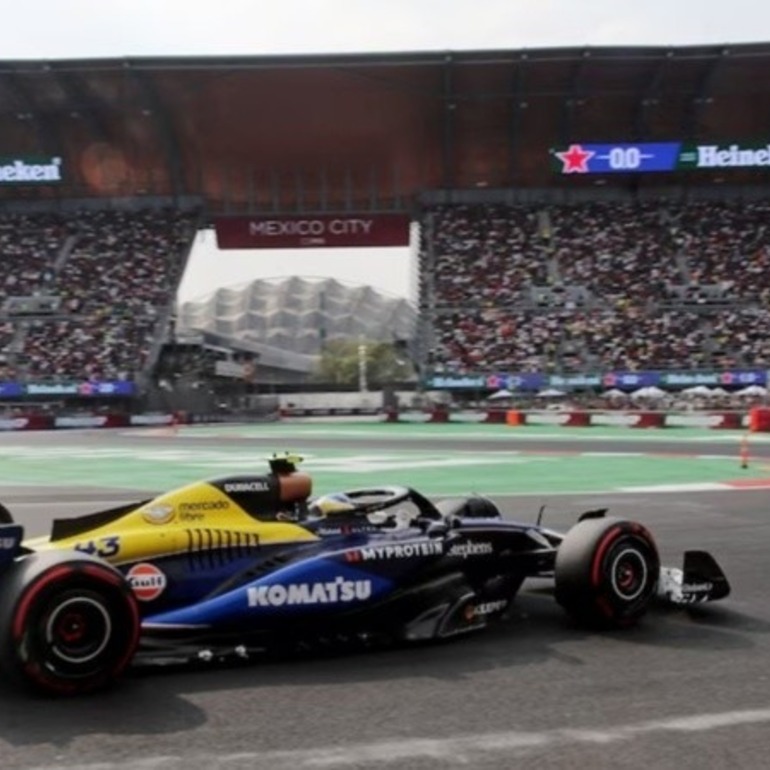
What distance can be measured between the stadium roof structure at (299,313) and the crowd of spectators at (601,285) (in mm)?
72467

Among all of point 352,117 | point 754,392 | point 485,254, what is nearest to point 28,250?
point 352,117

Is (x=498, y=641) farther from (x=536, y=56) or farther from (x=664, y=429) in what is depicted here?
(x=536, y=56)

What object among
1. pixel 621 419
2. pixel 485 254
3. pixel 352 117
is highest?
pixel 352 117

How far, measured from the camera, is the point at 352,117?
47.9m

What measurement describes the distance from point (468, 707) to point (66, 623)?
1.75m

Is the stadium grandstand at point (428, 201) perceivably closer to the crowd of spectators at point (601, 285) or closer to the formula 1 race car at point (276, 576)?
the crowd of spectators at point (601, 285)

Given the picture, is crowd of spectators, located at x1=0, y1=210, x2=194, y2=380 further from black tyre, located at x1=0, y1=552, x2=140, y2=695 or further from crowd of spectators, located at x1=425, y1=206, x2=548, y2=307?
black tyre, located at x1=0, y1=552, x2=140, y2=695

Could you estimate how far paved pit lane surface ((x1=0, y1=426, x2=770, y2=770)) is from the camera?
403 centimetres

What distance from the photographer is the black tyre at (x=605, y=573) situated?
235 inches

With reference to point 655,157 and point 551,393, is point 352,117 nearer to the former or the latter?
point 655,157

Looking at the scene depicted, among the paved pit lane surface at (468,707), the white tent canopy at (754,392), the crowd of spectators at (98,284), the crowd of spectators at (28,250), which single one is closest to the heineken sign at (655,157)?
the white tent canopy at (754,392)

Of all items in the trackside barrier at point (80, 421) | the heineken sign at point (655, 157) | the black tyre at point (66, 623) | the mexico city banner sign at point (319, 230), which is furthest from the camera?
the mexico city banner sign at point (319, 230)

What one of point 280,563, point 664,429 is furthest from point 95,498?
point 664,429

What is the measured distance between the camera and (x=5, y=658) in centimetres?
464
